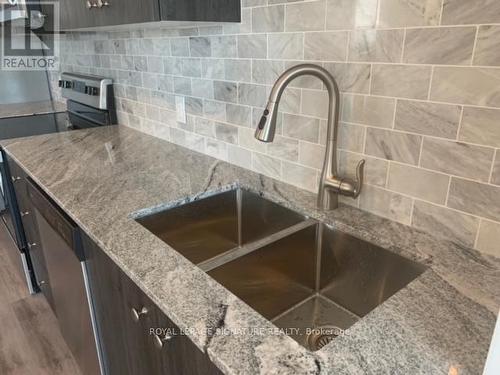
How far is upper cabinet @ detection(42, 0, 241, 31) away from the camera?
3.86 ft

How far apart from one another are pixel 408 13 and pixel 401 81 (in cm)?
15

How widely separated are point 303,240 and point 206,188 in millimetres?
400

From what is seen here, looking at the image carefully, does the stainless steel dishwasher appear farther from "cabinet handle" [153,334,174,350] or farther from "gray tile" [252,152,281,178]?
"gray tile" [252,152,281,178]

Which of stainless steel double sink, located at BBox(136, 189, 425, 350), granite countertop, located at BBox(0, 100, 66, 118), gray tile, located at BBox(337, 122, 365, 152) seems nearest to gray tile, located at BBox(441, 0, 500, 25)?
gray tile, located at BBox(337, 122, 365, 152)

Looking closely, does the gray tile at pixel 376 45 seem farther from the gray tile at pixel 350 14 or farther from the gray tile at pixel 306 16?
the gray tile at pixel 306 16

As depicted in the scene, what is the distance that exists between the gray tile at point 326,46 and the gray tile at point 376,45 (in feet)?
0.10

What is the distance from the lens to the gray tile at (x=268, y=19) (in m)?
1.22

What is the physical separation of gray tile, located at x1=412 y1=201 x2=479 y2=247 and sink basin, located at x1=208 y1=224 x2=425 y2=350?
14 centimetres

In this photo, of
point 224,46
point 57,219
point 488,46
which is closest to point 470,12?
point 488,46

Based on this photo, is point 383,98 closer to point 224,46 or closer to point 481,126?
point 481,126

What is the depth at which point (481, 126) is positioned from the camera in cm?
84

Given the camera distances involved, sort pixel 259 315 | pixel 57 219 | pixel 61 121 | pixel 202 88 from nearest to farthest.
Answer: pixel 259 315
pixel 57 219
pixel 202 88
pixel 61 121

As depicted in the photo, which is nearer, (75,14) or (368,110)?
(368,110)

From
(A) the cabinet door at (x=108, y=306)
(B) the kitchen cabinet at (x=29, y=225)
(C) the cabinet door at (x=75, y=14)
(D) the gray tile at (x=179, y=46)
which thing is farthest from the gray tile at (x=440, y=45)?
(B) the kitchen cabinet at (x=29, y=225)
